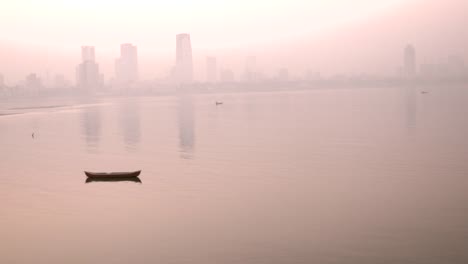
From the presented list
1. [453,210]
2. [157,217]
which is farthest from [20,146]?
[453,210]

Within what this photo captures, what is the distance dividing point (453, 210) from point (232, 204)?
17.0 metres

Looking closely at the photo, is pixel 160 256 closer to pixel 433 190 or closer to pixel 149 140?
pixel 433 190

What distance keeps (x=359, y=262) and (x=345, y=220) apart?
859 centimetres

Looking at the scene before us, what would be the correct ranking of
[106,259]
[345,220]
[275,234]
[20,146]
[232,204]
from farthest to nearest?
[20,146], [232,204], [345,220], [275,234], [106,259]

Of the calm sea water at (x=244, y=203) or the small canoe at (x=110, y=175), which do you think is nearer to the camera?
the calm sea water at (x=244, y=203)

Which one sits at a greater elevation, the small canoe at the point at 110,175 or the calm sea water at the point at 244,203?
the small canoe at the point at 110,175

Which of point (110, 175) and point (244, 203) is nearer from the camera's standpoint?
point (244, 203)

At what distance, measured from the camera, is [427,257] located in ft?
95.0

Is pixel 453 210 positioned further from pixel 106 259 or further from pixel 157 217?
pixel 106 259

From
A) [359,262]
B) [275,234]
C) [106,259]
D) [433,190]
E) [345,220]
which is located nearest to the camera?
[359,262]

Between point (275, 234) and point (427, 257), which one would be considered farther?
point (275, 234)

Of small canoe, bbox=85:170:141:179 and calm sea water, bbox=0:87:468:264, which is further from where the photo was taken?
small canoe, bbox=85:170:141:179

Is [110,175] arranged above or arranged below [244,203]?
above

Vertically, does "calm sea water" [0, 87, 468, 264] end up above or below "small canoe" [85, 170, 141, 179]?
below
